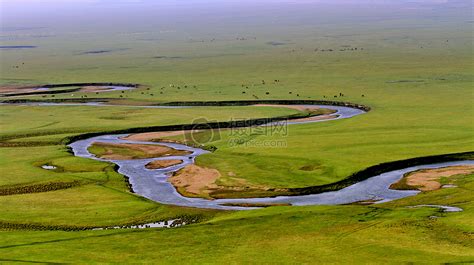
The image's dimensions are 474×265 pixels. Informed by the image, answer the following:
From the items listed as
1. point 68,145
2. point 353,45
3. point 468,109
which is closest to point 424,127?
point 468,109

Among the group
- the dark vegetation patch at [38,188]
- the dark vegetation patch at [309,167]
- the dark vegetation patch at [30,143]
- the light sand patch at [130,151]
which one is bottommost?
the dark vegetation patch at [309,167]

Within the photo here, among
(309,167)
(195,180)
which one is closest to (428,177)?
(309,167)

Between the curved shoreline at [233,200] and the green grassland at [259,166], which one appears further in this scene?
the curved shoreline at [233,200]

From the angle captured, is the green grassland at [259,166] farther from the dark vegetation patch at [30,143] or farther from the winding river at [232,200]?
the winding river at [232,200]

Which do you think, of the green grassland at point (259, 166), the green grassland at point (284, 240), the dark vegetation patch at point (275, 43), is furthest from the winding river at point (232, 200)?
the dark vegetation patch at point (275, 43)

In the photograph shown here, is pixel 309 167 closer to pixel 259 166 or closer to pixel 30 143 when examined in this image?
pixel 259 166

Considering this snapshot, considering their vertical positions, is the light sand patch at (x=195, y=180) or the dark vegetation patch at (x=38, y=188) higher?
A: the dark vegetation patch at (x=38, y=188)
